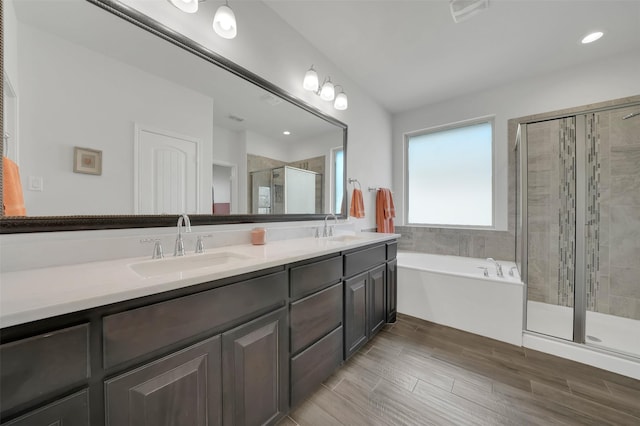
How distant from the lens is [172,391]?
77 centimetres

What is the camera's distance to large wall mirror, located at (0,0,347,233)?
89 cm

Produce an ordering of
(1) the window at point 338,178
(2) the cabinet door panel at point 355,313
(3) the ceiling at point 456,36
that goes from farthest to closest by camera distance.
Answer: (1) the window at point 338,178
(3) the ceiling at point 456,36
(2) the cabinet door panel at point 355,313

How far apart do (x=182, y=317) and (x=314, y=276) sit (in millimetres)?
691

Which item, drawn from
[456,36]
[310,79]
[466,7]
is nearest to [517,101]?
[456,36]

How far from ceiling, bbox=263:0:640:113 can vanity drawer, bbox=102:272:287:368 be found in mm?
2030

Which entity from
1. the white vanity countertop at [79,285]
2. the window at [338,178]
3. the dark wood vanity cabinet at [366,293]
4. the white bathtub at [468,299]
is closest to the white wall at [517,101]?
the white bathtub at [468,299]

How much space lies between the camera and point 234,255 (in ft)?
4.18

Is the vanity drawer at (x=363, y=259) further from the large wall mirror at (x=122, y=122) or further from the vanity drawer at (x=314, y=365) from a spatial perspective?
the large wall mirror at (x=122, y=122)

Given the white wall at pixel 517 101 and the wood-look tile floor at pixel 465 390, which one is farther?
the white wall at pixel 517 101

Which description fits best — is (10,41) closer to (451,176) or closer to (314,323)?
(314,323)

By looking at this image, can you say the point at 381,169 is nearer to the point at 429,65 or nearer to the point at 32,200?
the point at 429,65

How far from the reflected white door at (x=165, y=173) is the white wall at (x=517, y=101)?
2.92 m

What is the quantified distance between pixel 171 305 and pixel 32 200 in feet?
2.35

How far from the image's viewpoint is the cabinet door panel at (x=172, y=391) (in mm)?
667
